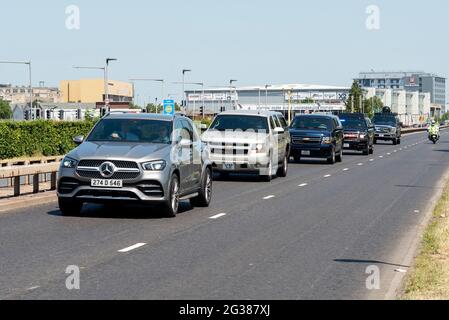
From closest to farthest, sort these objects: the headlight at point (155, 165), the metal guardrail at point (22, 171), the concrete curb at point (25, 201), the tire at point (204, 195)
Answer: the headlight at point (155, 165)
the concrete curb at point (25, 201)
the tire at point (204, 195)
the metal guardrail at point (22, 171)

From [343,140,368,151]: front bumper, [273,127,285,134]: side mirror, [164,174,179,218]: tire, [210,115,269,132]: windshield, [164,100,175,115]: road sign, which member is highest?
[164,100,175,115]: road sign

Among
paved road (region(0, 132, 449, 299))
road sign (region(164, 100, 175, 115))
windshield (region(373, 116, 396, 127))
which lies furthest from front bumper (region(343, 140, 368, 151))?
paved road (region(0, 132, 449, 299))

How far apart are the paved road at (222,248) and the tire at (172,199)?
23 cm

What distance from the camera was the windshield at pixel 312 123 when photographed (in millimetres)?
38031

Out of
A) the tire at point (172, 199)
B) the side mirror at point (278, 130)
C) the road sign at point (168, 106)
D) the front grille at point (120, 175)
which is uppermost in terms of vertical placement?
the road sign at point (168, 106)

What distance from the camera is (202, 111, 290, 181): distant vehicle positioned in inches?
1045

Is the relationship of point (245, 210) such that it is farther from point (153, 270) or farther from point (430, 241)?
point (153, 270)

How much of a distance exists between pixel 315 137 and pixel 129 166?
22.1m

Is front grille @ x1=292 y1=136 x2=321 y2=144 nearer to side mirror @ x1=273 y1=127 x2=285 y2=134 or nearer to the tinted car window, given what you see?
Result: side mirror @ x1=273 y1=127 x2=285 y2=134

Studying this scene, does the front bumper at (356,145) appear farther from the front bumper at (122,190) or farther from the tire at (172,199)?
the front bumper at (122,190)

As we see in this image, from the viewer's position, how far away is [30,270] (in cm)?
1017

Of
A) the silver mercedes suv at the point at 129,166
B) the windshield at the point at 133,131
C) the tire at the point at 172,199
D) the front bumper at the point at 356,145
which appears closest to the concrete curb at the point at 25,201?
the silver mercedes suv at the point at 129,166

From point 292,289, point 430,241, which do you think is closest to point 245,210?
point 430,241
